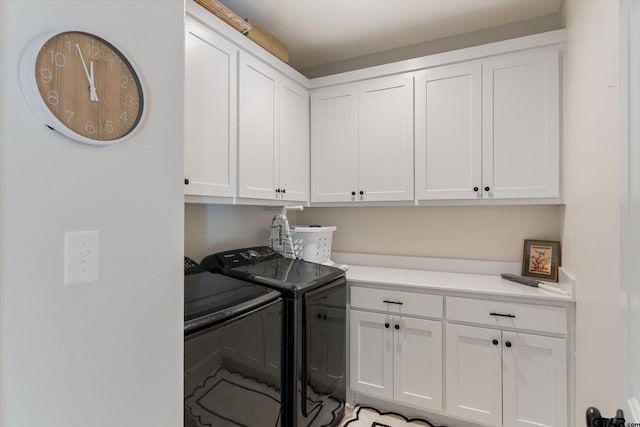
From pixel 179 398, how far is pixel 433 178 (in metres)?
1.91

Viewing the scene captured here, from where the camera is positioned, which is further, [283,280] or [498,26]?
[498,26]

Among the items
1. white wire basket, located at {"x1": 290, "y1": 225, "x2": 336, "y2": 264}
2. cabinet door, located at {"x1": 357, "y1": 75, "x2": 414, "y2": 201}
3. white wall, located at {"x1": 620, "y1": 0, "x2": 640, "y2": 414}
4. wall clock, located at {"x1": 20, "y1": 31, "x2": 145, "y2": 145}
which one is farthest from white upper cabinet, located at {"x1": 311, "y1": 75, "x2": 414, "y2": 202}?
wall clock, located at {"x1": 20, "y1": 31, "x2": 145, "y2": 145}

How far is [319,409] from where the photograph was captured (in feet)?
5.98

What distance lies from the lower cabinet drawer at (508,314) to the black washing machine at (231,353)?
108 centimetres

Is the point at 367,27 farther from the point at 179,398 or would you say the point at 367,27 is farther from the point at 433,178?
the point at 179,398

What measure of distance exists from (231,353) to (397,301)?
3.83 ft

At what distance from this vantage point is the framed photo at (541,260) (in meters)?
2.05

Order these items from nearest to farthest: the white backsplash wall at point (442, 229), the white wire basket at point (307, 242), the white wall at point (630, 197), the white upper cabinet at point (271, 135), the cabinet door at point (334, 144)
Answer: the white wall at point (630, 197)
the white upper cabinet at point (271, 135)
the white backsplash wall at point (442, 229)
the white wire basket at point (307, 242)
the cabinet door at point (334, 144)

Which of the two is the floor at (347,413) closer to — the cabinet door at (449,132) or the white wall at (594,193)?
the white wall at (594,193)

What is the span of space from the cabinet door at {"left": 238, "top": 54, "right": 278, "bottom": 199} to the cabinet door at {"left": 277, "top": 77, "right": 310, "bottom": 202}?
0.10 meters

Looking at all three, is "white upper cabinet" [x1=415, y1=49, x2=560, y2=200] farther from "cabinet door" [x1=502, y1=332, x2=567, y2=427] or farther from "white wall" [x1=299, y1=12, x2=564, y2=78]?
"cabinet door" [x1=502, y1=332, x2=567, y2=427]

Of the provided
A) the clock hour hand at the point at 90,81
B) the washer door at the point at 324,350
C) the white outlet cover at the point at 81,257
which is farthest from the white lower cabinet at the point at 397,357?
the clock hour hand at the point at 90,81

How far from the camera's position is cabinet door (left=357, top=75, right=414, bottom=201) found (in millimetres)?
2314

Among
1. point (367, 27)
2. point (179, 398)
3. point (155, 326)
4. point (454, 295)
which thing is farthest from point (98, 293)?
point (367, 27)
